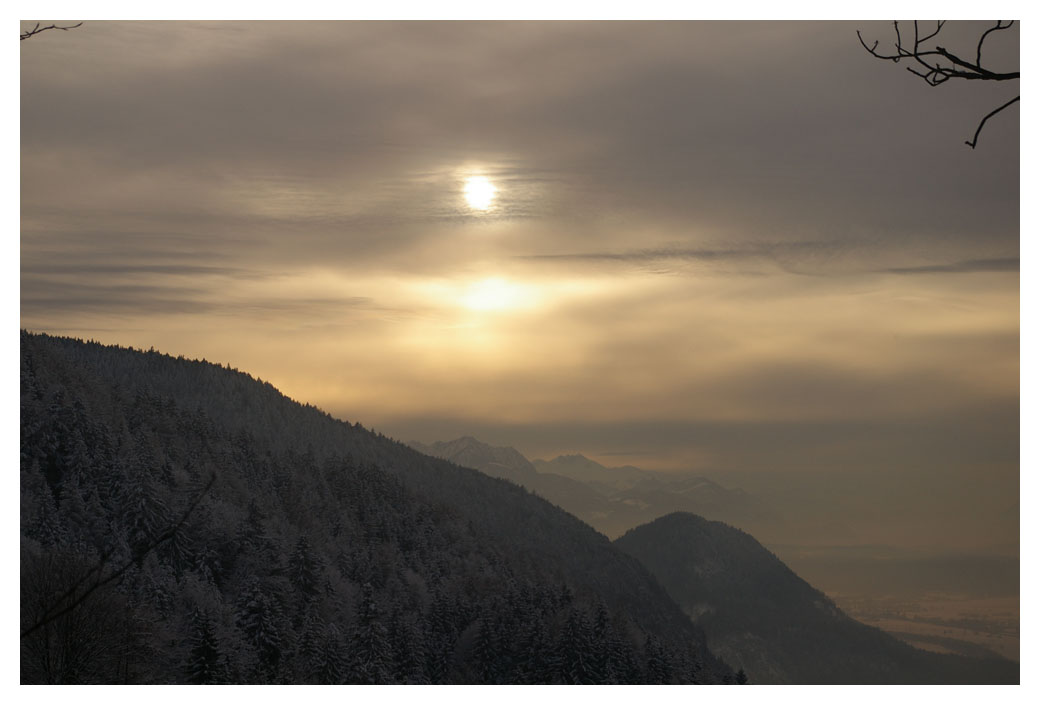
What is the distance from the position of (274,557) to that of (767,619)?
22.8 metres

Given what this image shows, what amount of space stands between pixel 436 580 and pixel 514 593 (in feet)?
36.9

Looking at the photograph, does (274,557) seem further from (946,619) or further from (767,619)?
(946,619)

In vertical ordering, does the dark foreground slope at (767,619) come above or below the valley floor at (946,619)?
below

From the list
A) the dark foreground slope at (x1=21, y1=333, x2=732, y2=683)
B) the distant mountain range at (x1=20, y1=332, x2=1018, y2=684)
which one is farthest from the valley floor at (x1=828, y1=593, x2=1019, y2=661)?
the dark foreground slope at (x1=21, y1=333, x2=732, y2=683)

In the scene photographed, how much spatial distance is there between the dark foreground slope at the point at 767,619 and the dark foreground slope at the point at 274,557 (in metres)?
2.85

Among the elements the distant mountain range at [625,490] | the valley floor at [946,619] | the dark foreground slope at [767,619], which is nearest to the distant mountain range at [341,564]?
the dark foreground slope at [767,619]

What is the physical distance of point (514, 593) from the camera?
1763 inches

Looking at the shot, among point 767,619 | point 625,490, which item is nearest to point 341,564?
point 625,490

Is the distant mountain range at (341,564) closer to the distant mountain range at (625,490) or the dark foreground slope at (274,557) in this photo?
the dark foreground slope at (274,557)

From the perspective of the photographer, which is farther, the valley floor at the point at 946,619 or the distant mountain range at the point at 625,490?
the distant mountain range at the point at 625,490

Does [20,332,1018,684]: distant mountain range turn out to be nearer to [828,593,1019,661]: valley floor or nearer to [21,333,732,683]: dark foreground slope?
[21,333,732,683]: dark foreground slope

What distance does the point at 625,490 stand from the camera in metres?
36.4

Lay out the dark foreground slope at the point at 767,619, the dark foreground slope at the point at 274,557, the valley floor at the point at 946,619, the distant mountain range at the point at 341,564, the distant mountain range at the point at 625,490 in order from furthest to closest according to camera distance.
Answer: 1. the distant mountain range at the point at 625,490
2. the dark foreground slope at the point at 274,557
3. the distant mountain range at the point at 341,564
4. the dark foreground slope at the point at 767,619
5. the valley floor at the point at 946,619

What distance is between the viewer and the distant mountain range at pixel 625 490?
950 inches
